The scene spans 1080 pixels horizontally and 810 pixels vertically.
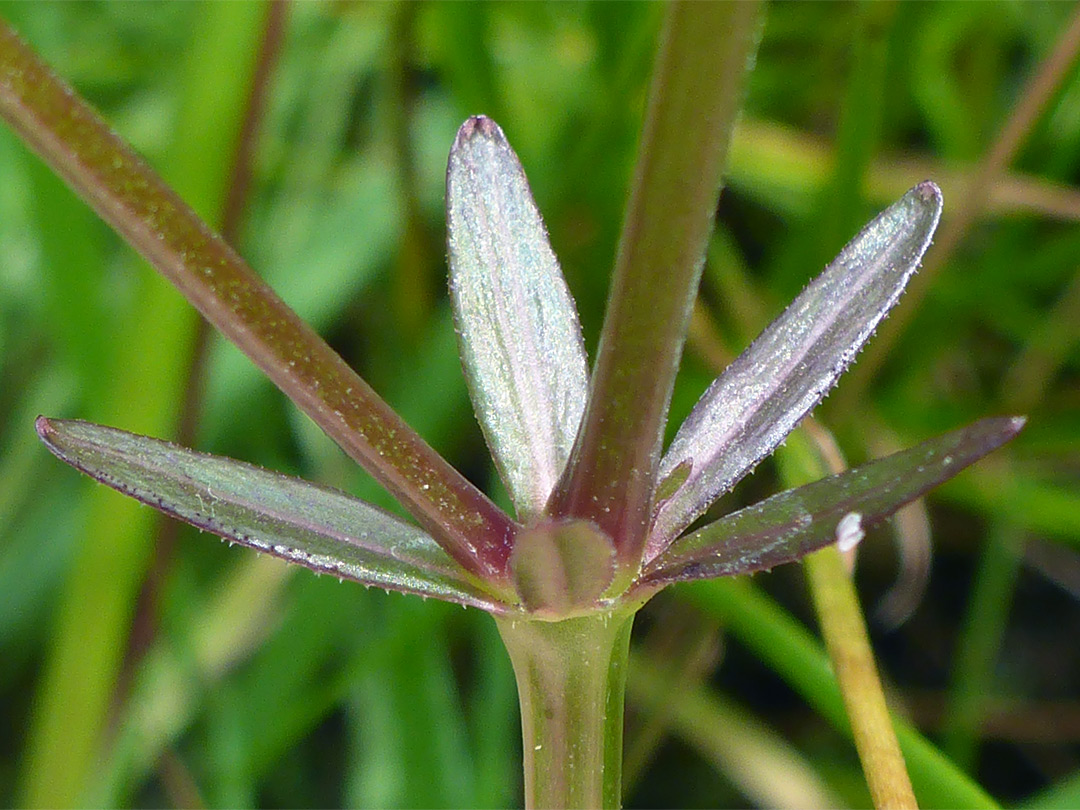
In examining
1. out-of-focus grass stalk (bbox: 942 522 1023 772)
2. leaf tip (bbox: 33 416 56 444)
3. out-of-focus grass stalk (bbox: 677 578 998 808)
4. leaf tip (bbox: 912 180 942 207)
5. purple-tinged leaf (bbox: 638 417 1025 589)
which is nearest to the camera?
purple-tinged leaf (bbox: 638 417 1025 589)

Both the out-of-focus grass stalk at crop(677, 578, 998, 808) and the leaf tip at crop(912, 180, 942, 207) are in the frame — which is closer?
the leaf tip at crop(912, 180, 942, 207)

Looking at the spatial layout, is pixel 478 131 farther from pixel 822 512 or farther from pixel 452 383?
pixel 452 383

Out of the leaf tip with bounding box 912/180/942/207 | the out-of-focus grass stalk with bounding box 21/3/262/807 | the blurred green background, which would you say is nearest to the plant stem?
the leaf tip with bounding box 912/180/942/207

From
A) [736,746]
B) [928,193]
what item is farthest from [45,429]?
[736,746]

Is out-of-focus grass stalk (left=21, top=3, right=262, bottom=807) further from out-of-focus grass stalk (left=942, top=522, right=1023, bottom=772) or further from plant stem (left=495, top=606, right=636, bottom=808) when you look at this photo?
out-of-focus grass stalk (left=942, top=522, right=1023, bottom=772)

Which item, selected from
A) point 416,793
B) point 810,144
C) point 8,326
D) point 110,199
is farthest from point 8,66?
point 810,144

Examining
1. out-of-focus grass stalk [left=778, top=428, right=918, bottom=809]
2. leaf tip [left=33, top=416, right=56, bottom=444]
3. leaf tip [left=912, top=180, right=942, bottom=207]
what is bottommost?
out-of-focus grass stalk [left=778, top=428, right=918, bottom=809]
